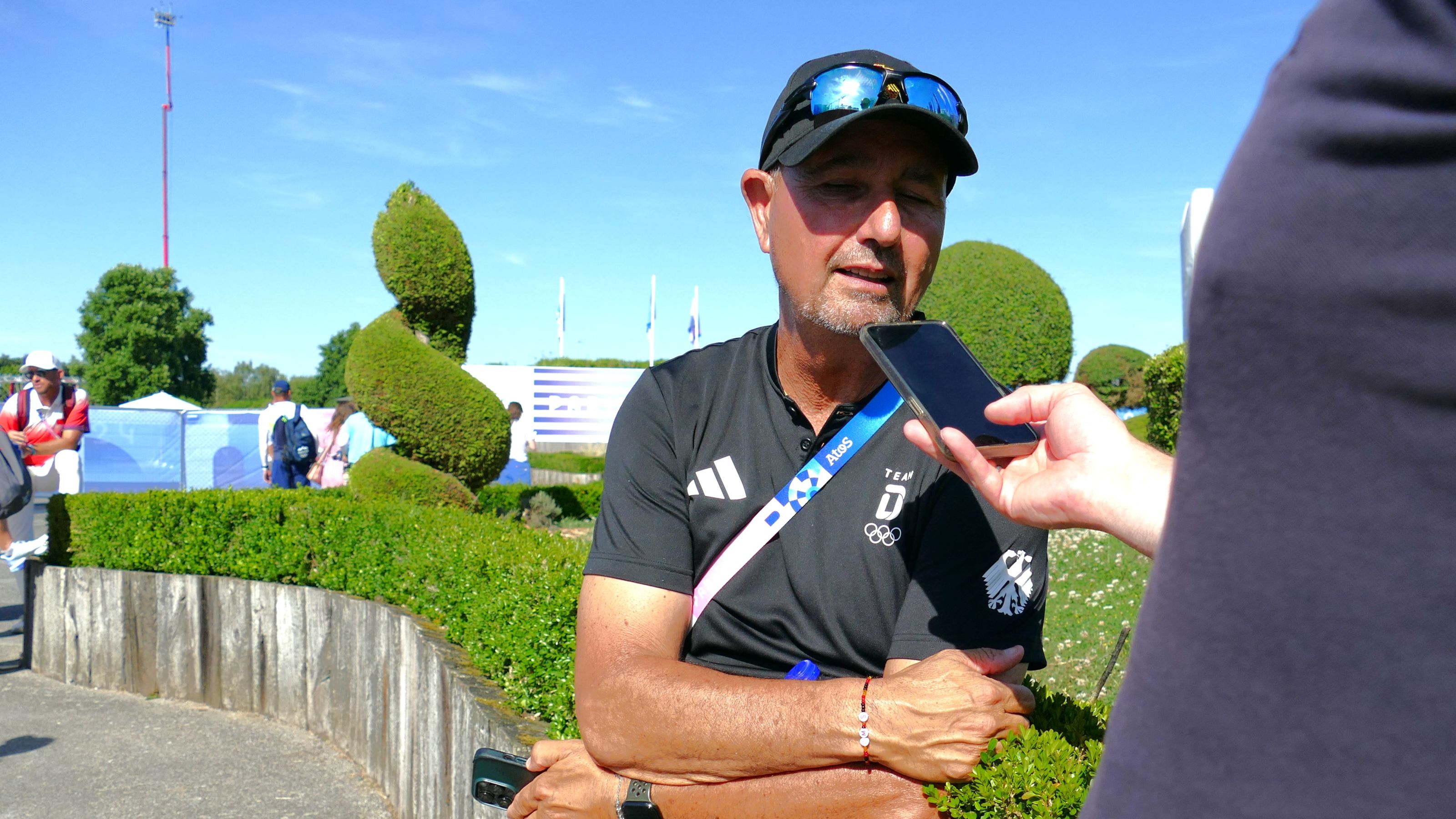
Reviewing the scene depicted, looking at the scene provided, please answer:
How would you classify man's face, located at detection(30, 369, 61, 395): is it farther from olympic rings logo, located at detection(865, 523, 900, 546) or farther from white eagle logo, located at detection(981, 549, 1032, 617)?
white eagle logo, located at detection(981, 549, 1032, 617)

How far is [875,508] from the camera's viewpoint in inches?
86.4

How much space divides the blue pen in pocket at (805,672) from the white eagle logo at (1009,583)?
366mm

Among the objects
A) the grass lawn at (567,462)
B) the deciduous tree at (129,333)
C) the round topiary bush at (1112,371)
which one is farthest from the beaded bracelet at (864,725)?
the deciduous tree at (129,333)

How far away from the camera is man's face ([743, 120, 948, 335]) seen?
2244 mm

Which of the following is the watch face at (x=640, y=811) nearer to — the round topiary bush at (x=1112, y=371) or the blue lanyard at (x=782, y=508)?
the blue lanyard at (x=782, y=508)

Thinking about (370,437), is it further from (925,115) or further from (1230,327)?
(1230,327)

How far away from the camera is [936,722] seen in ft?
5.92

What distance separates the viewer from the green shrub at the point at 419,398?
10773 mm

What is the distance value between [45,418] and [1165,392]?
37.5 feet

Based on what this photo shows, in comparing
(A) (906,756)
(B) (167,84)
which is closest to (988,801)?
(A) (906,756)

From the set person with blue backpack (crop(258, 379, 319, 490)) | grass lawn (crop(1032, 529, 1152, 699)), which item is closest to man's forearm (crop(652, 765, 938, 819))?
grass lawn (crop(1032, 529, 1152, 699))

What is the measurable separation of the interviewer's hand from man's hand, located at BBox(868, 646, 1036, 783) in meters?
0.43

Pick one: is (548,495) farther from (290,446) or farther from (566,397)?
(566,397)

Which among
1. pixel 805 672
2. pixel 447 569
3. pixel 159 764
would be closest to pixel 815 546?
pixel 805 672
